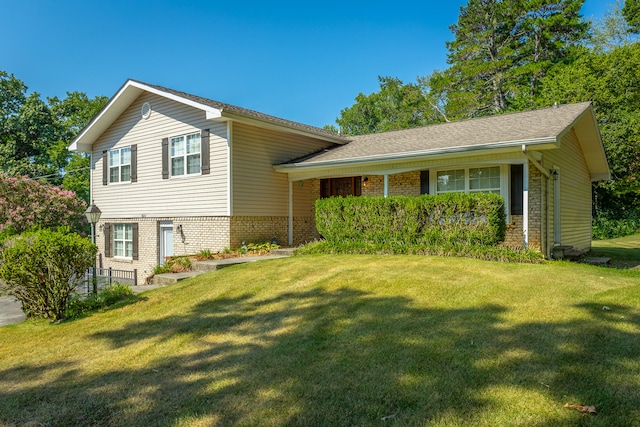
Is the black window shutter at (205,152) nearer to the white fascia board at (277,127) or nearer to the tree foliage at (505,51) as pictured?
the white fascia board at (277,127)

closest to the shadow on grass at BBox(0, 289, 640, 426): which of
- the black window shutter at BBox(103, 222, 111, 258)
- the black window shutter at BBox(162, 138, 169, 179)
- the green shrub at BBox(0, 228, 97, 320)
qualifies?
the green shrub at BBox(0, 228, 97, 320)

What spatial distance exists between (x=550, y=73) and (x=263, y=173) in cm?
2247

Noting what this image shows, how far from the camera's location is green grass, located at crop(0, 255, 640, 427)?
293cm

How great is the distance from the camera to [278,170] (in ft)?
43.6

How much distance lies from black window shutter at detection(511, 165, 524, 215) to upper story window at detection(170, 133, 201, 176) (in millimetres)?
9058

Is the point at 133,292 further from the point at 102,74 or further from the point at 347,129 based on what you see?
the point at 347,129

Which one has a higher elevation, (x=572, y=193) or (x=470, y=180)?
(x=470, y=180)

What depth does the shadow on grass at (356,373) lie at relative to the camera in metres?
2.92

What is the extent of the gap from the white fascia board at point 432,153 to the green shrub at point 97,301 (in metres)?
6.52

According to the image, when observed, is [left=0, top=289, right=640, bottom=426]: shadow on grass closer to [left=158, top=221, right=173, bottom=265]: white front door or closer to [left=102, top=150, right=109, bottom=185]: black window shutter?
[left=158, top=221, right=173, bottom=265]: white front door

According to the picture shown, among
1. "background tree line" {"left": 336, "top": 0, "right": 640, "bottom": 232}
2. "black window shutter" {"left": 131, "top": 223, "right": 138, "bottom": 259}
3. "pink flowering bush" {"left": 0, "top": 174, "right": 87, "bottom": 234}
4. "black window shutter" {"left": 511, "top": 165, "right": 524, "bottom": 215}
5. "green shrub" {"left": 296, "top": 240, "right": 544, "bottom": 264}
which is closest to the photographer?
"green shrub" {"left": 296, "top": 240, "right": 544, "bottom": 264}

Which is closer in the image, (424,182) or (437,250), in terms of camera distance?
(437,250)

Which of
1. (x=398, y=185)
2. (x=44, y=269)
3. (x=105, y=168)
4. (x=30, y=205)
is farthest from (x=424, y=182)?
(x=30, y=205)

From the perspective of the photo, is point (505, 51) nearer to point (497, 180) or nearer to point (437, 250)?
point (497, 180)
